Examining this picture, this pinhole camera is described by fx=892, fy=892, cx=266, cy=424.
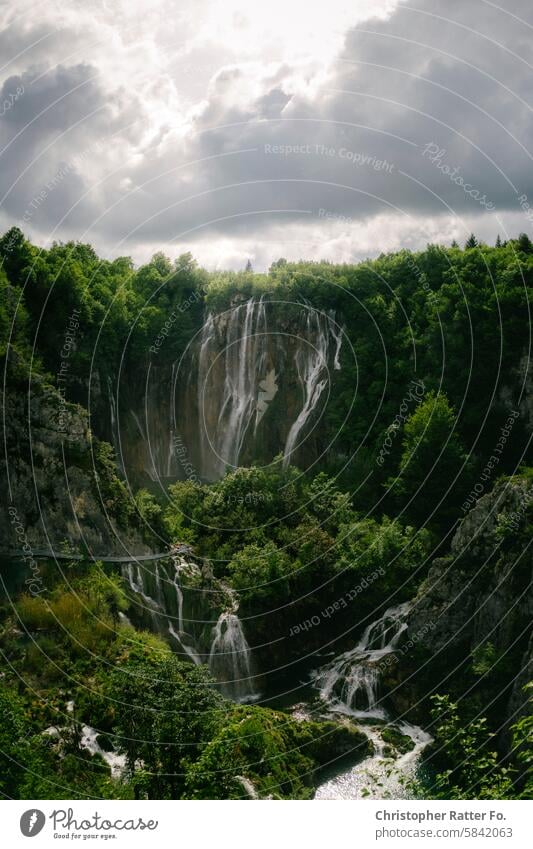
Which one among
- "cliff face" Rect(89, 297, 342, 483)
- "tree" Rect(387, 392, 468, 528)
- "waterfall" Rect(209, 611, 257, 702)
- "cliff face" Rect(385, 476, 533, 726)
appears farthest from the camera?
"cliff face" Rect(89, 297, 342, 483)

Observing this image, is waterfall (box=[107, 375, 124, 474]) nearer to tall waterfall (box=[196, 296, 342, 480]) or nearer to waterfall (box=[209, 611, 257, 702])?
tall waterfall (box=[196, 296, 342, 480])

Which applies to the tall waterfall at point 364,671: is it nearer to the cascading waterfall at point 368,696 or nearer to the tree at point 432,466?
the cascading waterfall at point 368,696

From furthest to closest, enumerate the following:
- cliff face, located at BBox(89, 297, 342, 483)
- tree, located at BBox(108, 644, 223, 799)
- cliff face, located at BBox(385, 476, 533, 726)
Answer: cliff face, located at BBox(89, 297, 342, 483) → cliff face, located at BBox(385, 476, 533, 726) → tree, located at BBox(108, 644, 223, 799)

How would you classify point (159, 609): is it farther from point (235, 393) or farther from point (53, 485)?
point (235, 393)

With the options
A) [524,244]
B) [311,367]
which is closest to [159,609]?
[311,367]

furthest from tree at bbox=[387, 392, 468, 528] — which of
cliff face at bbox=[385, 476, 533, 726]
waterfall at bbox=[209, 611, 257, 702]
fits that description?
waterfall at bbox=[209, 611, 257, 702]
